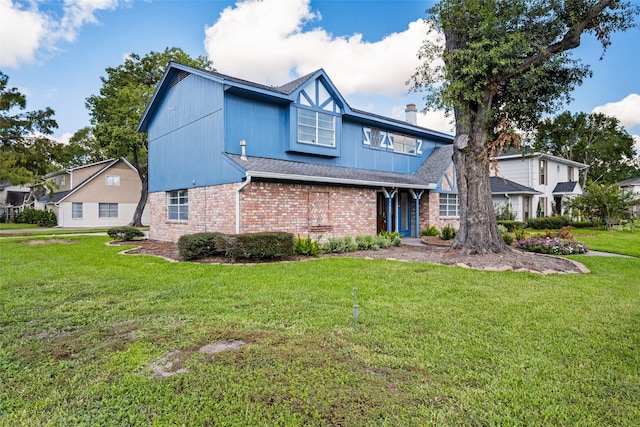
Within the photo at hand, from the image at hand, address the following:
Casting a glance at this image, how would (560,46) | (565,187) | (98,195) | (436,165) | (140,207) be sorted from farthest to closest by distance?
(98,195)
(140,207)
(565,187)
(436,165)
(560,46)

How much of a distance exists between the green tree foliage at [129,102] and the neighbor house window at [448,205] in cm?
2186

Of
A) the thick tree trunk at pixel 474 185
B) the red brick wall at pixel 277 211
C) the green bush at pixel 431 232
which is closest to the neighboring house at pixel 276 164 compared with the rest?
the red brick wall at pixel 277 211

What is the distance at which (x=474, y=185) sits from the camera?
10.6m

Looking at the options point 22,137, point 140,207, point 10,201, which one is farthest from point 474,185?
point 10,201

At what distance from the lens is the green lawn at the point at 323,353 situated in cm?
255

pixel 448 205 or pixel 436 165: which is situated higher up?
pixel 436 165

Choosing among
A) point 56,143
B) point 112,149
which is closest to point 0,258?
point 112,149

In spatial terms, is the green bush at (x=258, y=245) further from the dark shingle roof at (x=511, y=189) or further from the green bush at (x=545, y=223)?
the green bush at (x=545, y=223)

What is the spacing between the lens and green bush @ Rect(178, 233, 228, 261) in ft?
30.7

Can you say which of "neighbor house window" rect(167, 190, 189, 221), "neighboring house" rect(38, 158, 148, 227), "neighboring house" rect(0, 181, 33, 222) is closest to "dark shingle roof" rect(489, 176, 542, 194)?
"neighbor house window" rect(167, 190, 189, 221)

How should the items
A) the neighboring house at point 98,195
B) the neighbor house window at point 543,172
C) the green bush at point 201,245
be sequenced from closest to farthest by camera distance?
the green bush at point 201,245
the neighbor house window at point 543,172
the neighboring house at point 98,195

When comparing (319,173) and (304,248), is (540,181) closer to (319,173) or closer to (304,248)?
(319,173)

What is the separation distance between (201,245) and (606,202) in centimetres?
2263

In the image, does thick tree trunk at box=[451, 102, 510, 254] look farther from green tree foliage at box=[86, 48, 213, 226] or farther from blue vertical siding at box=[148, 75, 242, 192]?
green tree foliage at box=[86, 48, 213, 226]
